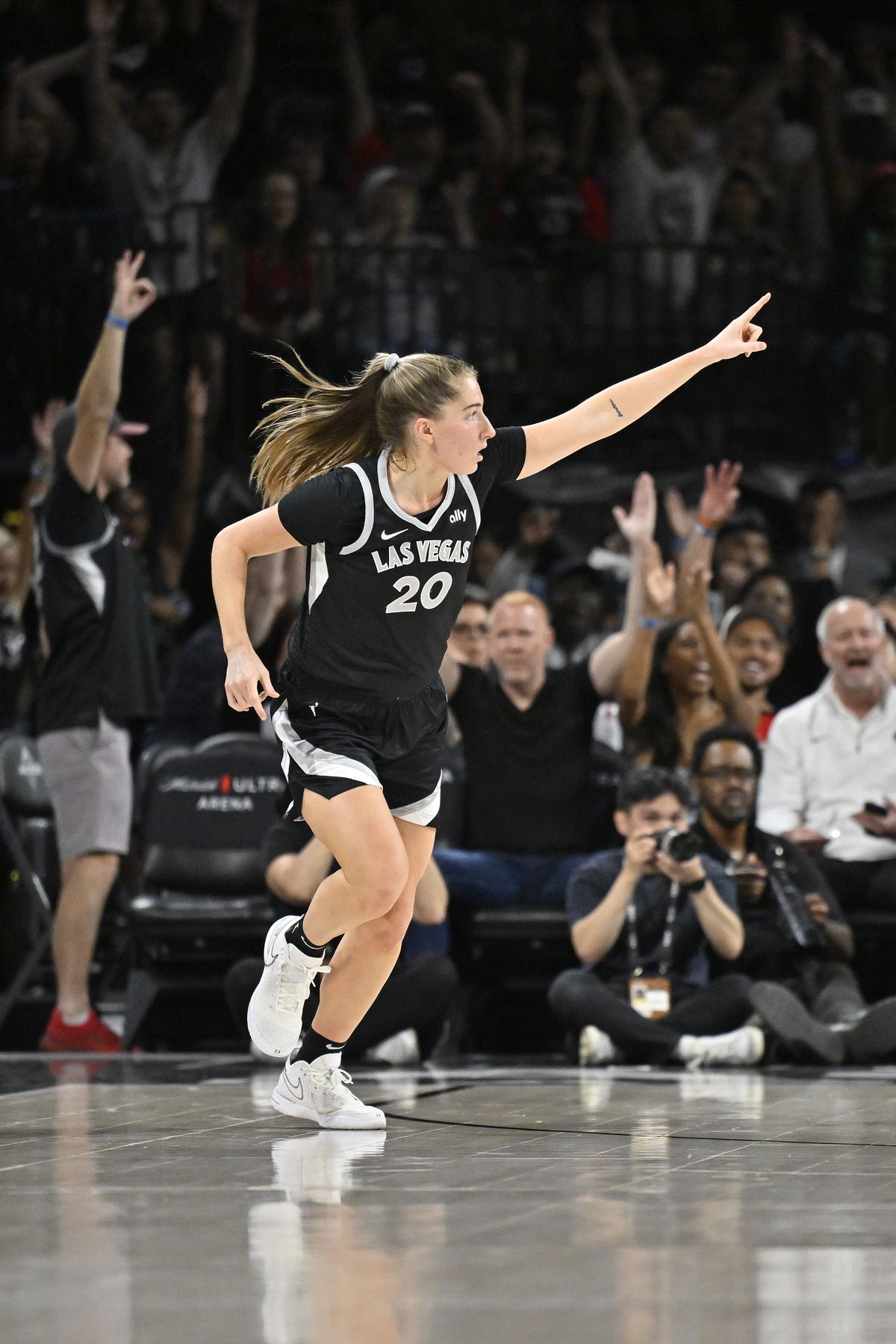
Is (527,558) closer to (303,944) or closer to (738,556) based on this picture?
(738,556)

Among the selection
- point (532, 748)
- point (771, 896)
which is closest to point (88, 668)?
point (532, 748)

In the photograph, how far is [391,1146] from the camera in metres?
4.02

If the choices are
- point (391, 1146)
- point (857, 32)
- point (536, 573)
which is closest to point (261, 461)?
point (391, 1146)

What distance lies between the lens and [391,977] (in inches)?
229

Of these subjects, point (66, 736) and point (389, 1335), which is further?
point (66, 736)

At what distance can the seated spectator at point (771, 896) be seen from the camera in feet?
19.8

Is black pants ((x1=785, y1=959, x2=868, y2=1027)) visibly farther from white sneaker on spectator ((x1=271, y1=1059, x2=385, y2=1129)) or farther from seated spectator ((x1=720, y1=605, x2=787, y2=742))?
white sneaker on spectator ((x1=271, y1=1059, x2=385, y2=1129))

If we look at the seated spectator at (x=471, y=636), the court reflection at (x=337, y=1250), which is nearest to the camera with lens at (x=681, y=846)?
the seated spectator at (x=471, y=636)

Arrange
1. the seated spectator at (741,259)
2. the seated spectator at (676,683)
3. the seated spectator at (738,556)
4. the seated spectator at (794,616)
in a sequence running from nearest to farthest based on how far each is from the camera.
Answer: the seated spectator at (676,683) → the seated spectator at (794,616) → the seated spectator at (738,556) → the seated spectator at (741,259)

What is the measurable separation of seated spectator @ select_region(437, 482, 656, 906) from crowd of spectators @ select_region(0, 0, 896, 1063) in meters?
0.01

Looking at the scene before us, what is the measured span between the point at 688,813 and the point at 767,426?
15.0 feet

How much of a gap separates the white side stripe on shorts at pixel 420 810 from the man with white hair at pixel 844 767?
2471 mm

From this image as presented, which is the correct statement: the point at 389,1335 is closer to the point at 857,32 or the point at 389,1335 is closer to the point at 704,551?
the point at 704,551

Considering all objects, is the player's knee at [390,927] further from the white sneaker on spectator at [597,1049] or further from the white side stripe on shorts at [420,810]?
the white sneaker on spectator at [597,1049]
